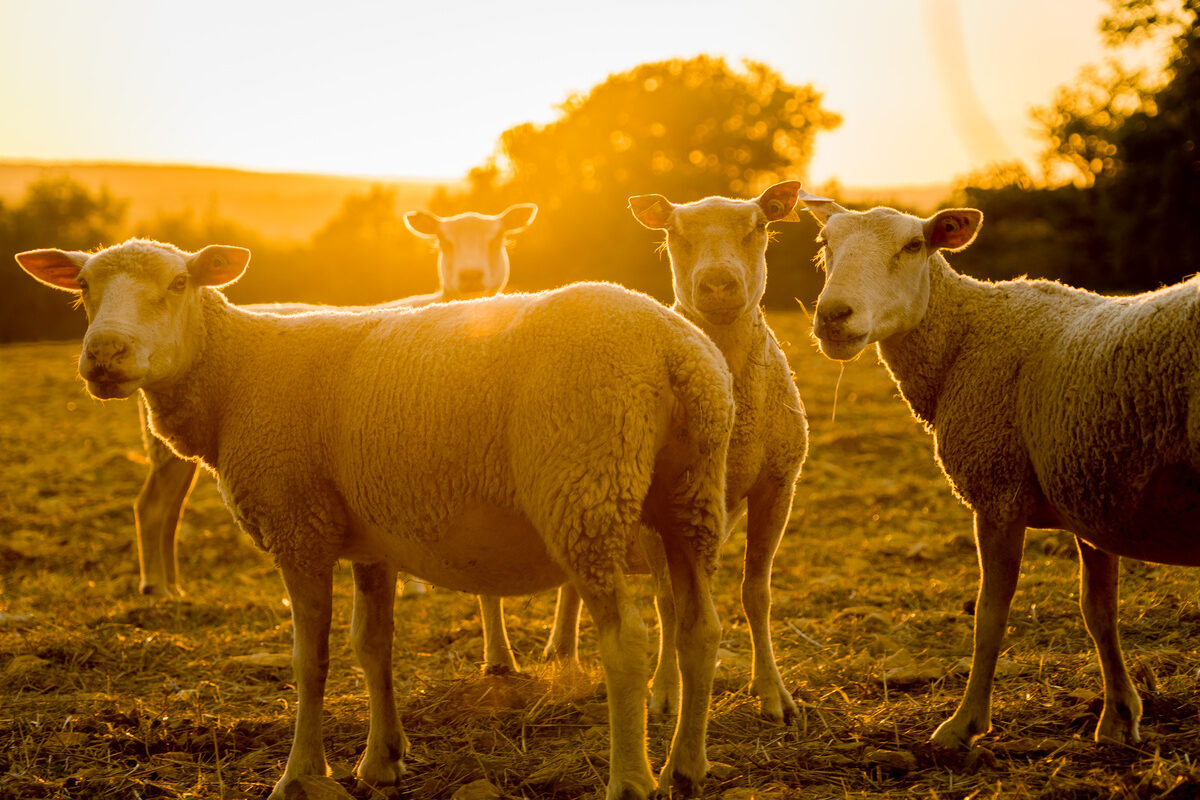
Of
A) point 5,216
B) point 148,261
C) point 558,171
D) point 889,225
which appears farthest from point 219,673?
point 5,216

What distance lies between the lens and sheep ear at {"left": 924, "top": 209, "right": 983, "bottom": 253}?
460cm

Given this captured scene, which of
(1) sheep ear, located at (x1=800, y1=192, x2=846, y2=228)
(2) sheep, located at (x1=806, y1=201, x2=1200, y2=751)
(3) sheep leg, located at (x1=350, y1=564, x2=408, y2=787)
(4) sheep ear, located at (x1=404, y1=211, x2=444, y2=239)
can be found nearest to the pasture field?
(3) sheep leg, located at (x1=350, y1=564, x2=408, y2=787)

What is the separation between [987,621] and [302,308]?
5439 millimetres

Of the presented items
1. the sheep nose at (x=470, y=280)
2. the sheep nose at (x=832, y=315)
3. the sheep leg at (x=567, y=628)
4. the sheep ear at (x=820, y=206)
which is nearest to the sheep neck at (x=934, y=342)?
the sheep nose at (x=832, y=315)

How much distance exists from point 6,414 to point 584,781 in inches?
588

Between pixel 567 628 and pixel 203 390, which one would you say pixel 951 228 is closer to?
pixel 567 628

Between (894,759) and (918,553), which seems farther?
(918,553)

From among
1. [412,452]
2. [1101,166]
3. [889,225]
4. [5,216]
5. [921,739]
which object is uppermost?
[1101,166]

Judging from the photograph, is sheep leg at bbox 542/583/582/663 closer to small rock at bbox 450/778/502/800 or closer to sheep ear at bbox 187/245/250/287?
small rock at bbox 450/778/502/800

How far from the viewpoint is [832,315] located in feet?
14.1

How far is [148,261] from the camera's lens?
14.3 ft

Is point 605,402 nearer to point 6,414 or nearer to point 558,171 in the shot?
point 6,414

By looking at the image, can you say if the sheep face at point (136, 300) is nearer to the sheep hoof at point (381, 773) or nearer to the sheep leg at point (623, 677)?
the sheep hoof at point (381, 773)

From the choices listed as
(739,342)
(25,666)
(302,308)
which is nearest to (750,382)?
(739,342)
